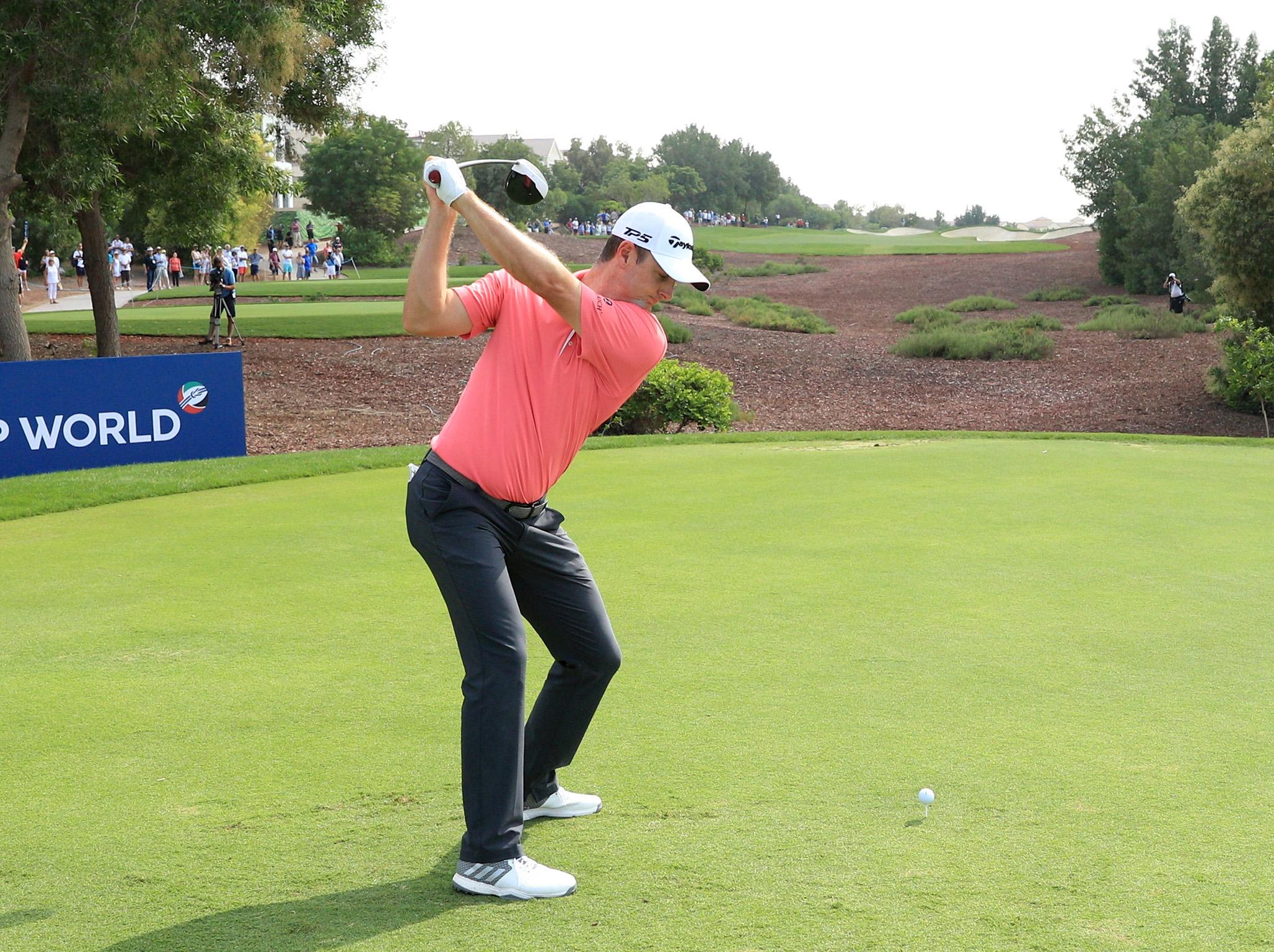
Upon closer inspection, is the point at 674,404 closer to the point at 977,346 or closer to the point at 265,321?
the point at 977,346

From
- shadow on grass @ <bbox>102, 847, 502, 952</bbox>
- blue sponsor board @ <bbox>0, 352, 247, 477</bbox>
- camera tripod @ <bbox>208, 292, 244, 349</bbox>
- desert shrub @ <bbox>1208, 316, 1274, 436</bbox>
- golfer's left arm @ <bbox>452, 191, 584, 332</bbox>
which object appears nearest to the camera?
shadow on grass @ <bbox>102, 847, 502, 952</bbox>

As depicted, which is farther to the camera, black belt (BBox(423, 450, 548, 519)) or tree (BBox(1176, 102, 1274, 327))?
tree (BBox(1176, 102, 1274, 327))

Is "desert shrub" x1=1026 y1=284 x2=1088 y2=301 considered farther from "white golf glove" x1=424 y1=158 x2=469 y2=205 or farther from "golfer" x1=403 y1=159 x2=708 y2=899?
"white golf glove" x1=424 y1=158 x2=469 y2=205

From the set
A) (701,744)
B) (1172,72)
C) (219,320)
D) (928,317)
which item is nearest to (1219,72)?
(1172,72)

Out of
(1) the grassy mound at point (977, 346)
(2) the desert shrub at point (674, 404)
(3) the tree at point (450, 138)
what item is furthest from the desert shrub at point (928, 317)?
(3) the tree at point (450, 138)

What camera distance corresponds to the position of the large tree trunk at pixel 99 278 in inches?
874

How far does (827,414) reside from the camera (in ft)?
71.1

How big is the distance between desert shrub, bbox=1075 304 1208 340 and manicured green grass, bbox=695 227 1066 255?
80.3ft

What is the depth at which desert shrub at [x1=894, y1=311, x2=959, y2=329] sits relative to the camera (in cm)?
3634

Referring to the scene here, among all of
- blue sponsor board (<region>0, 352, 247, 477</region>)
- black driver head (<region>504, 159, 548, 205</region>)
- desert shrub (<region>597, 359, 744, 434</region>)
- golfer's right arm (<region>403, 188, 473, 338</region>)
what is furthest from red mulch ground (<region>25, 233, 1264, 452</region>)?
golfer's right arm (<region>403, 188, 473, 338</region>)

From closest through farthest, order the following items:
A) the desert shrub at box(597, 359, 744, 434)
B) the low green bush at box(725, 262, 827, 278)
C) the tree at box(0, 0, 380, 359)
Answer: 1. the tree at box(0, 0, 380, 359)
2. the desert shrub at box(597, 359, 744, 434)
3. the low green bush at box(725, 262, 827, 278)

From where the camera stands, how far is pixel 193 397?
1364 centimetres

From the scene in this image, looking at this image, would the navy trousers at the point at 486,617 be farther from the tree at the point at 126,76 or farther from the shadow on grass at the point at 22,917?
the tree at the point at 126,76

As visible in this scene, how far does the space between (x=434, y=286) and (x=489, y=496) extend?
0.62 meters
